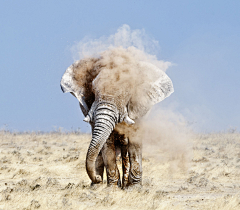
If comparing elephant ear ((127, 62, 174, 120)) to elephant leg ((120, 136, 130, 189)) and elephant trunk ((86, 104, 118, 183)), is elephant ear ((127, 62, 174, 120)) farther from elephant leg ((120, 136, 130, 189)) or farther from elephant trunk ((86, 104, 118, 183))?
elephant leg ((120, 136, 130, 189))

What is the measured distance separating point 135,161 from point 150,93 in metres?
1.68

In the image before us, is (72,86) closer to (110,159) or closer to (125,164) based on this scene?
(110,159)

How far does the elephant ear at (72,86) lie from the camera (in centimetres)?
851

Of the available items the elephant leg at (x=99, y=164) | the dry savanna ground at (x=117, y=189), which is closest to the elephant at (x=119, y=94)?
the elephant leg at (x=99, y=164)

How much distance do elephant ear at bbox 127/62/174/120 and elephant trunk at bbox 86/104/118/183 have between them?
846 millimetres

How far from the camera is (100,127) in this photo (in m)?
7.21

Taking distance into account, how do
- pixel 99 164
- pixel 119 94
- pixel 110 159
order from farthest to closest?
pixel 99 164 < pixel 110 159 < pixel 119 94

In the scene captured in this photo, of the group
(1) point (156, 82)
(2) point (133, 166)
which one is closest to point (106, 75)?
(1) point (156, 82)

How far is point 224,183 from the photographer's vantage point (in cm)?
1226

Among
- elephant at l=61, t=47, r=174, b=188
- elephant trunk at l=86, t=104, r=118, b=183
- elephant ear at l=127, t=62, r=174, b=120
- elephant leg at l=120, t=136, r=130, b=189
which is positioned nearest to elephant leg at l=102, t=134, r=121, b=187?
elephant at l=61, t=47, r=174, b=188

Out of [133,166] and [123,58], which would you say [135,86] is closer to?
[123,58]

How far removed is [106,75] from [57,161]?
28.2 ft

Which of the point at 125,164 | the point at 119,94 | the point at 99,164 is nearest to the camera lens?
the point at 119,94

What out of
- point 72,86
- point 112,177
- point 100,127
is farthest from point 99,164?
point 100,127
